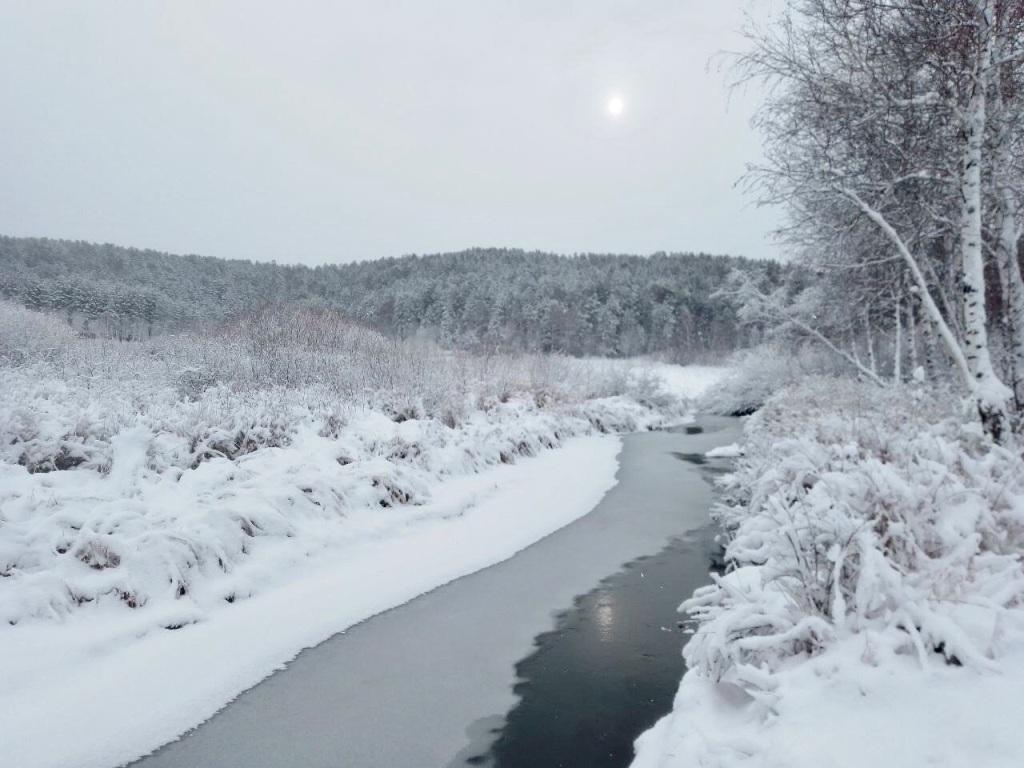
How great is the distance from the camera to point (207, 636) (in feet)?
13.2

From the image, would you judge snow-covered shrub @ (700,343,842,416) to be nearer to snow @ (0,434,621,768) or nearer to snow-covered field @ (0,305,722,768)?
snow-covered field @ (0,305,722,768)

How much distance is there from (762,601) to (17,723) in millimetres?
4034

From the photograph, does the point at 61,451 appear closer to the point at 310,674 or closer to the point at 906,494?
the point at 310,674

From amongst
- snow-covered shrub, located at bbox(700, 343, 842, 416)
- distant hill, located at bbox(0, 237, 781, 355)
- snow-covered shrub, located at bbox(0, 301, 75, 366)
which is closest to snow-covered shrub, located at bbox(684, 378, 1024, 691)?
snow-covered shrub, located at bbox(0, 301, 75, 366)

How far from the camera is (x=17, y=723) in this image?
2973 millimetres

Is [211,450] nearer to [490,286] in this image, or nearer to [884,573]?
[884,573]

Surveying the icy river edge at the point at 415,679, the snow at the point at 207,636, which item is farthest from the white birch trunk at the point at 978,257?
the snow at the point at 207,636

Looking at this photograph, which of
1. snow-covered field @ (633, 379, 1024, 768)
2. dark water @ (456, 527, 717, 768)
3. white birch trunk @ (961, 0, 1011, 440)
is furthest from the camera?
white birch trunk @ (961, 0, 1011, 440)

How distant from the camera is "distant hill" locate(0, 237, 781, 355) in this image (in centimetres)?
3906

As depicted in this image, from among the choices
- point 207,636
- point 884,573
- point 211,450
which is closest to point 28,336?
point 211,450

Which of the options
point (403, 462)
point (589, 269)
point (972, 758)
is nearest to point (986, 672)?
point (972, 758)

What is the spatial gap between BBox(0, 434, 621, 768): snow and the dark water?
1.52 m

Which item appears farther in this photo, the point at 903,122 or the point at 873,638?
the point at 903,122

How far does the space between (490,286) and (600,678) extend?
62800mm
